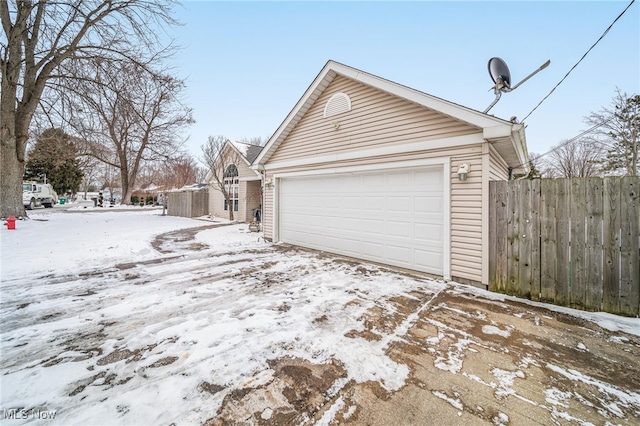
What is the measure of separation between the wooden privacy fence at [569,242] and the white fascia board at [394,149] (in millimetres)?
881

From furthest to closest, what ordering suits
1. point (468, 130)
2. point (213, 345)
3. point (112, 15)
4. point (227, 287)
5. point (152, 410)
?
1. point (112, 15)
2. point (468, 130)
3. point (227, 287)
4. point (213, 345)
5. point (152, 410)

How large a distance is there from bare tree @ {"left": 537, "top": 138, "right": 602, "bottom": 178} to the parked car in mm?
37286

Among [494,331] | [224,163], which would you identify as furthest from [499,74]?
[224,163]

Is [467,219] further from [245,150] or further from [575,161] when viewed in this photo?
[575,161]

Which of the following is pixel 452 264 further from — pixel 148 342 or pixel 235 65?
pixel 235 65

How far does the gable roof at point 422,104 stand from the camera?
13.5 feet

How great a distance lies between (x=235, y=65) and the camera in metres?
11.6

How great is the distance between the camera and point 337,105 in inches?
256

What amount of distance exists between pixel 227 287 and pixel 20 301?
2627 millimetres

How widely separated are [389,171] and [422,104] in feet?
4.78

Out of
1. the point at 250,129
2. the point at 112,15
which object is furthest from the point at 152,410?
the point at 250,129

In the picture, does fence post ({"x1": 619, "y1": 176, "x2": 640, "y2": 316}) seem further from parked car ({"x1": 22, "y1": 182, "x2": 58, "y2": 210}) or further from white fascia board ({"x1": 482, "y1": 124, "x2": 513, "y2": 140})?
parked car ({"x1": 22, "y1": 182, "x2": 58, "y2": 210})

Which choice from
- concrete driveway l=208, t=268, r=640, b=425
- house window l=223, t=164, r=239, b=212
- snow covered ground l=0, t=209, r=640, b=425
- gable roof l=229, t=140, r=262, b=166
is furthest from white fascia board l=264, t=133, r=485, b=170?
house window l=223, t=164, r=239, b=212

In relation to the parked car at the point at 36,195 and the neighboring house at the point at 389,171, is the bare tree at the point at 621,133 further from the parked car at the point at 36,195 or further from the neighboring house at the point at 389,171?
the parked car at the point at 36,195
